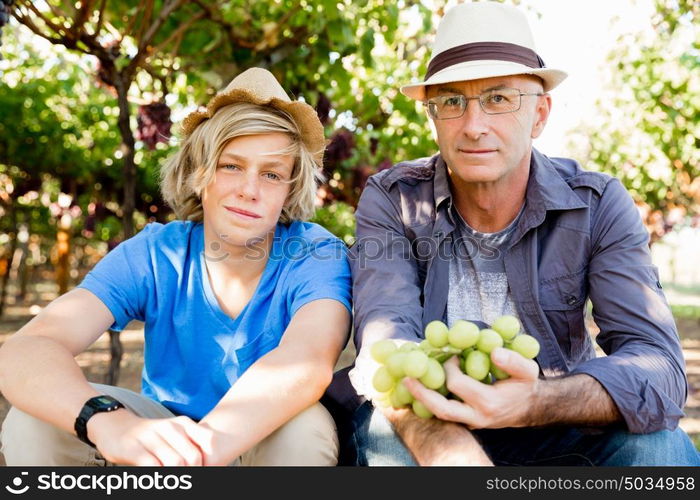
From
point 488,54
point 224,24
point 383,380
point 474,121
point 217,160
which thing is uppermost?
point 224,24

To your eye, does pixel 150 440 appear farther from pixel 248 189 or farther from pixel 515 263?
pixel 515 263

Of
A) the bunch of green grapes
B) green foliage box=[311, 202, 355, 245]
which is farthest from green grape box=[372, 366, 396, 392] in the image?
green foliage box=[311, 202, 355, 245]

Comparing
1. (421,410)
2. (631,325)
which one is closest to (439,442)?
Answer: (421,410)

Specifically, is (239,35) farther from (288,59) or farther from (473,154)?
(473,154)

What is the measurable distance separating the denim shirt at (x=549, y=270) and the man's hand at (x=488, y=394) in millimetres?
293

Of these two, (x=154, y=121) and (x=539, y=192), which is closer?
(x=539, y=192)

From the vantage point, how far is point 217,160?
8.78ft

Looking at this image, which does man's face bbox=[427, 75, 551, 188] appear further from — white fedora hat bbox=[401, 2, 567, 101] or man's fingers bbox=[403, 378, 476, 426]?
man's fingers bbox=[403, 378, 476, 426]

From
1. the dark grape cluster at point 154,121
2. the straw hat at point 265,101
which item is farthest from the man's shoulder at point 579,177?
the dark grape cluster at point 154,121

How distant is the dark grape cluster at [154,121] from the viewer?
15.6 feet

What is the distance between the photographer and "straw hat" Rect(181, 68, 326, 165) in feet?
8.90

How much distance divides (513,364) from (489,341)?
9 centimetres

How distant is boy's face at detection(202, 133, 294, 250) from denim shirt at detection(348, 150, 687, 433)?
36cm

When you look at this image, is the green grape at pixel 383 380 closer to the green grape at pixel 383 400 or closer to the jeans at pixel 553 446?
the green grape at pixel 383 400
